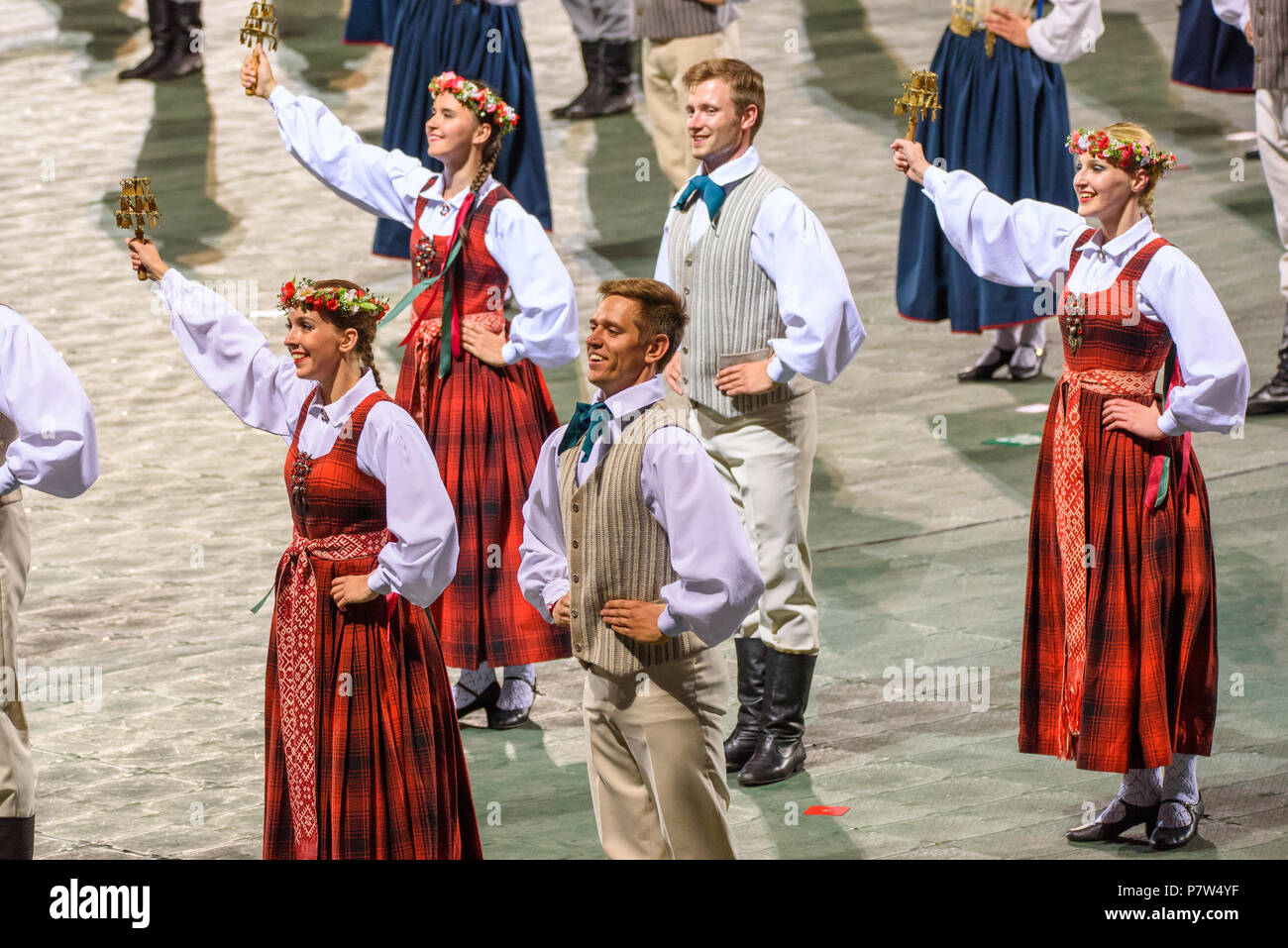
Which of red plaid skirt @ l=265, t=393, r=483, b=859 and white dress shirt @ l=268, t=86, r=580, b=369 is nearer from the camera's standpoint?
red plaid skirt @ l=265, t=393, r=483, b=859

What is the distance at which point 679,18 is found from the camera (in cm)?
1053

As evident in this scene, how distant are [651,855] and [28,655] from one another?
3.28 m

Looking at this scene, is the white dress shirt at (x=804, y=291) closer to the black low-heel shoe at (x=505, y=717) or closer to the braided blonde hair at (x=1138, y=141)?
the braided blonde hair at (x=1138, y=141)

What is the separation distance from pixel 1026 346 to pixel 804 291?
388cm

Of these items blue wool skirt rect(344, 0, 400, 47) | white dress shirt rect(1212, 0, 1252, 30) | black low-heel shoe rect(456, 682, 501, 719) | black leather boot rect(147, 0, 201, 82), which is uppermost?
white dress shirt rect(1212, 0, 1252, 30)

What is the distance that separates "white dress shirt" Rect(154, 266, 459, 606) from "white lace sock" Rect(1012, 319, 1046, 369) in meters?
4.98

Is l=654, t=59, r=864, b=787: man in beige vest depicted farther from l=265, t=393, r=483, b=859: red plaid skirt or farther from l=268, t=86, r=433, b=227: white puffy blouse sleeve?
l=265, t=393, r=483, b=859: red plaid skirt

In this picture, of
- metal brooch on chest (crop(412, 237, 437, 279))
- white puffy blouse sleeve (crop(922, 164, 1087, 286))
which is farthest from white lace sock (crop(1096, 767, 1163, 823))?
metal brooch on chest (crop(412, 237, 437, 279))

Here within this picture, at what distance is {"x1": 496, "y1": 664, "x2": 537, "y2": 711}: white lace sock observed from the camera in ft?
21.9

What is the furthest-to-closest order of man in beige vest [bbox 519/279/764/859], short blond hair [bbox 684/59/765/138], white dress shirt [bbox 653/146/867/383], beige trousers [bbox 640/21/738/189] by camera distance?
1. beige trousers [bbox 640/21/738/189]
2. short blond hair [bbox 684/59/765/138]
3. white dress shirt [bbox 653/146/867/383]
4. man in beige vest [bbox 519/279/764/859]

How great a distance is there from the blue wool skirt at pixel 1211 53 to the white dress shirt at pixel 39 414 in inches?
274

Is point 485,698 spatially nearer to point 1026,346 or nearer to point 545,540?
point 545,540
